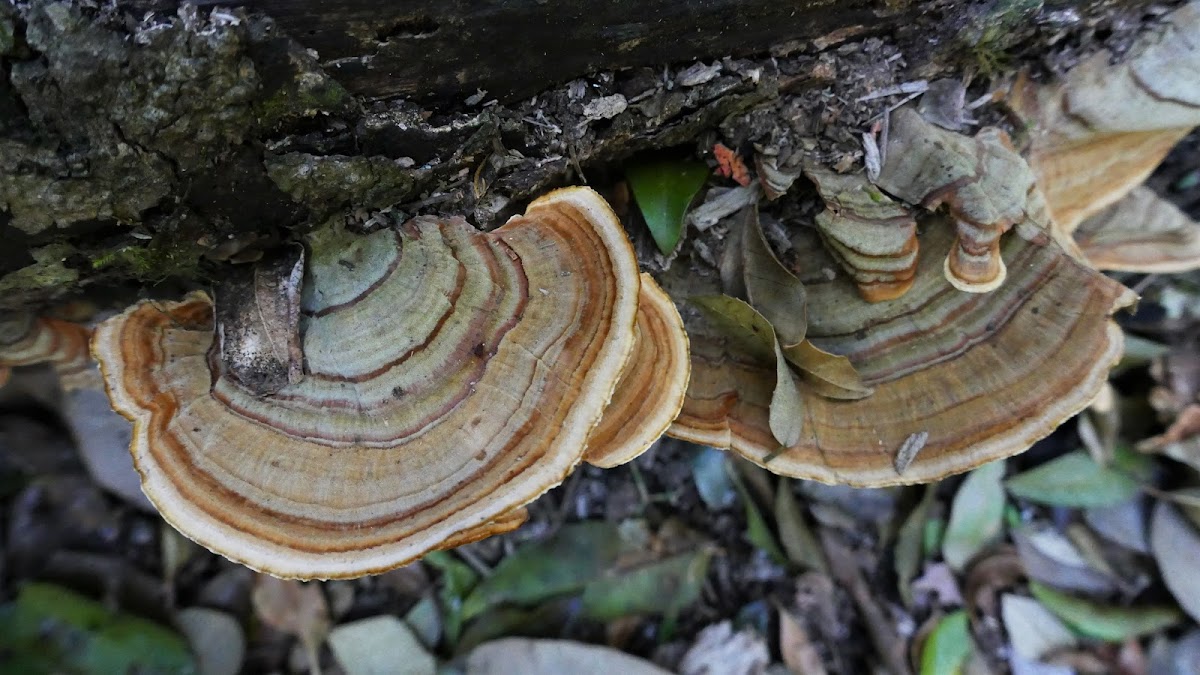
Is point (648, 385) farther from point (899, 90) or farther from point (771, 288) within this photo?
point (899, 90)

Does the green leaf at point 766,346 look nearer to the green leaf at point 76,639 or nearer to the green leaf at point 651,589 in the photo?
the green leaf at point 651,589

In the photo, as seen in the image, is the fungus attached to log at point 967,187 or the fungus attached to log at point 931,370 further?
the fungus attached to log at point 931,370

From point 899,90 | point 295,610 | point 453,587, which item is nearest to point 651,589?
point 453,587

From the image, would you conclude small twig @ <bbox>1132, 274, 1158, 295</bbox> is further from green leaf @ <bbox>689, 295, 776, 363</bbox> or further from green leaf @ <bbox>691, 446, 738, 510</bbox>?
green leaf @ <bbox>689, 295, 776, 363</bbox>

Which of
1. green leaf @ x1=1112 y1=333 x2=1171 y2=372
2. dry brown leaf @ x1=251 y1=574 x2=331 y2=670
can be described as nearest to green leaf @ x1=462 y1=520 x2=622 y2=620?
dry brown leaf @ x1=251 y1=574 x2=331 y2=670

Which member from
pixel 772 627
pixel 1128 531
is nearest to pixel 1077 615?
pixel 1128 531

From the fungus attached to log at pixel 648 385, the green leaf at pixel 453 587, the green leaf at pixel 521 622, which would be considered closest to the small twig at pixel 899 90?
the fungus attached to log at pixel 648 385
